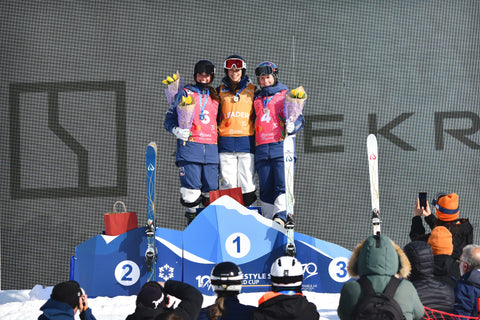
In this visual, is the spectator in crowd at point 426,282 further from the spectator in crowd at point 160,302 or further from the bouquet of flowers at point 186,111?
the bouquet of flowers at point 186,111

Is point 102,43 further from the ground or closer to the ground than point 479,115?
further from the ground

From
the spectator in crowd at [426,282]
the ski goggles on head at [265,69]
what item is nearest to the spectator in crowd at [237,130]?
the ski goggles on head at [265,69]

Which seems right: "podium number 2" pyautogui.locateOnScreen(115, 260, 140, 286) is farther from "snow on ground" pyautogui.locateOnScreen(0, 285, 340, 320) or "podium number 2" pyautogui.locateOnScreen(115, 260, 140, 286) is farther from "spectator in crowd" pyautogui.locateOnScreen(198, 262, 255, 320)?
"spectator in crowd" pyautogui.locateOnScreen(198, 262, 255, 320)

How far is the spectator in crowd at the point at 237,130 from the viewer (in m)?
4.30

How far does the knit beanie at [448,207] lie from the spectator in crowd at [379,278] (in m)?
1.60

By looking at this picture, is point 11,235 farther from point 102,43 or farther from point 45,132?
point 102,43

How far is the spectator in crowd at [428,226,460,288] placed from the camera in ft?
8.74

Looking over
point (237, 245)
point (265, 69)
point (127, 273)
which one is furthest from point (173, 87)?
→ point (127, 273)

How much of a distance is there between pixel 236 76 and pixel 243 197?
0.84m

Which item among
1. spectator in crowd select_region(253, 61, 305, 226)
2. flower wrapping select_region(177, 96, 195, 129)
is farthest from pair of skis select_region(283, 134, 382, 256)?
flower wrapping select_region(177, 96, 195, 129)

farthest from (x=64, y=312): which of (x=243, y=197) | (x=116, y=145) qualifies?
(x=116, y=145)

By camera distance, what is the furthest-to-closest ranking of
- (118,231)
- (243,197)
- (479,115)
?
(479,115) → (243,197) → (118,231)

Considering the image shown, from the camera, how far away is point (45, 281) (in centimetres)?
627

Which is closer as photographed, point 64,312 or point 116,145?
point 64,312
